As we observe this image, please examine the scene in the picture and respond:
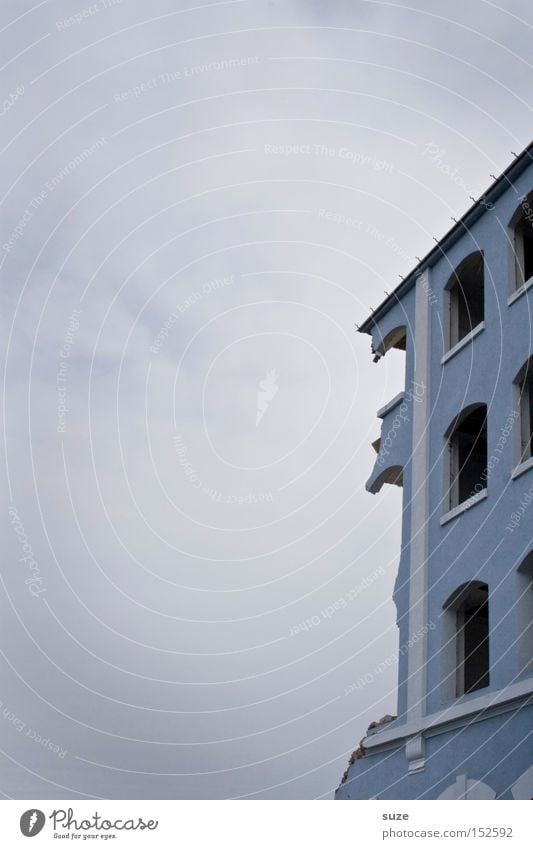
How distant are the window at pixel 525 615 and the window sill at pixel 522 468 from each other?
113 cm

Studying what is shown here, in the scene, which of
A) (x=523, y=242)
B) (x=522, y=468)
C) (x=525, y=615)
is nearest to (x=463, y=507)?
(x=522, y=468)

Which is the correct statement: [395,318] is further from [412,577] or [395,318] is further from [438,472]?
[412,577]

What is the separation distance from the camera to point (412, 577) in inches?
652

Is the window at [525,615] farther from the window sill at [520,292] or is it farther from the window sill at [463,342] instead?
the window sill at [463,342]

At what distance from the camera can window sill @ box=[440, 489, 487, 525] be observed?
15250 millimetres

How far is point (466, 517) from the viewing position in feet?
A: 51.1

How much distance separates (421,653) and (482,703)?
2218 millimetres

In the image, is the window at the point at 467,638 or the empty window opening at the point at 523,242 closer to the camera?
the window at the point at 467,638

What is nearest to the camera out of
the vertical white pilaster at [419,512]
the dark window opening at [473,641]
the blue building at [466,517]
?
the blue building at [466,517]

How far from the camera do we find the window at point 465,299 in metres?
17.7

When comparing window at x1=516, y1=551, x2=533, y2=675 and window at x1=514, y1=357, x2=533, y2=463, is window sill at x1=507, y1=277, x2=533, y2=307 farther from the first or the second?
window at x1=516, y1=551, x2=533, y2=675

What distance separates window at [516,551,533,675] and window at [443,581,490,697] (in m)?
1.08

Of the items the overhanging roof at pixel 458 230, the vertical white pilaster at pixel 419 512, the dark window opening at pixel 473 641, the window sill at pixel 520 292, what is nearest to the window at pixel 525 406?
the window sill at pixel 520 292

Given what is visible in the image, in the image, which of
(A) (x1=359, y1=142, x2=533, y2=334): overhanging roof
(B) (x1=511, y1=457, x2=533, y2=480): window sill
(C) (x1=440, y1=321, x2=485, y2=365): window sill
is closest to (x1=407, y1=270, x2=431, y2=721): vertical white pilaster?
(A) (x1=359, y1=142, x2=533, y2=334): overhanging roof
